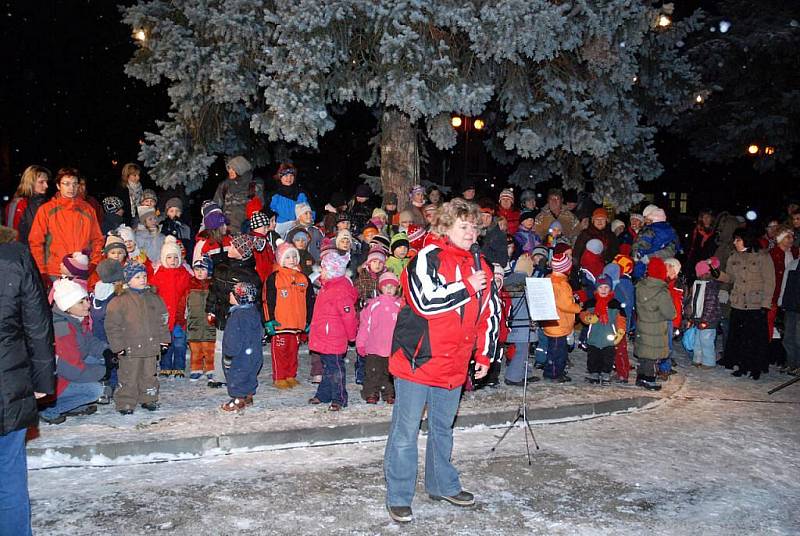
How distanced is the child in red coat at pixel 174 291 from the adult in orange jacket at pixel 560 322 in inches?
182

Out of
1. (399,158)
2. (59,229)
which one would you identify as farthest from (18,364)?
(399,158)

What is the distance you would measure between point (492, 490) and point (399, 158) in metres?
8.87

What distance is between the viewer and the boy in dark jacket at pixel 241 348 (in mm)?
8195

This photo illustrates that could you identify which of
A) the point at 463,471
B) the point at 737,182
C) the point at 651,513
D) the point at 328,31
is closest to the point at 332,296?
the point at 463,471

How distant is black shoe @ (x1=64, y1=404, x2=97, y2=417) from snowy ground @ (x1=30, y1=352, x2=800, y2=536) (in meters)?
1.38

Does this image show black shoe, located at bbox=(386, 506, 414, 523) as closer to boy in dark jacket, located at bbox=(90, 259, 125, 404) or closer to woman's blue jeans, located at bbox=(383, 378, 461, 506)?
woman's blue jeans, located at bbox=(383, 378, 461, 506)

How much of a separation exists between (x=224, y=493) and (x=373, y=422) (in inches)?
81.6

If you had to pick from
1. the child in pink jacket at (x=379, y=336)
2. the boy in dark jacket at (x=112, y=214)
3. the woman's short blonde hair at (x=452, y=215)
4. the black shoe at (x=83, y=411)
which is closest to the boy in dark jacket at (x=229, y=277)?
the child in pink jacket at (x=379, y=336)

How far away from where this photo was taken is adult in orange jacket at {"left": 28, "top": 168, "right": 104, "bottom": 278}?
9.16 metres

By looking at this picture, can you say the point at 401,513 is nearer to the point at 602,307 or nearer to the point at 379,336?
the point at 379,336

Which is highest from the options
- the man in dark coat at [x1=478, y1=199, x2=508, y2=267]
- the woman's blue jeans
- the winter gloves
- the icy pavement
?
the man in dark coat at [x1=478, y1=199, x2=508, y2=267]

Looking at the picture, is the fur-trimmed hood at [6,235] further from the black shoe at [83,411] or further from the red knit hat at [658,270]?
the red knit hat at [658,270]

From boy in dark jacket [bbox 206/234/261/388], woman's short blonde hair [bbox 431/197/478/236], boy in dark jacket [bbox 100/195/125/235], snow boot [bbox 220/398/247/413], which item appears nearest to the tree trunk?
boy in dark jacket [bbox 100/195/125/235]

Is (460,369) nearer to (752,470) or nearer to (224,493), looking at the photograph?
(224,493)
